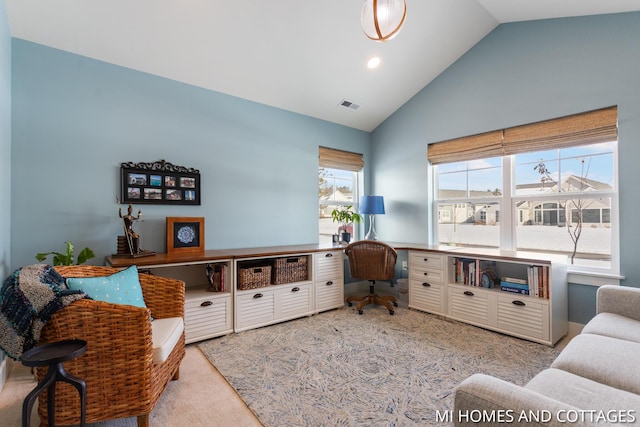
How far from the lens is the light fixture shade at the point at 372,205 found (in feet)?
12.4

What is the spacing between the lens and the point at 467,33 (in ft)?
10.1

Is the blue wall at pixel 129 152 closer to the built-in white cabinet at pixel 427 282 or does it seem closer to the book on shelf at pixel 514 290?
the built-in white cabinet at pixel 427 282

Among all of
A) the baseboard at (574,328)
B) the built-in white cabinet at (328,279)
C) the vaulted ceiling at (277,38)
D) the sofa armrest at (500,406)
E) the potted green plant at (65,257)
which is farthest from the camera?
the built-in white cabinet at (328,279)

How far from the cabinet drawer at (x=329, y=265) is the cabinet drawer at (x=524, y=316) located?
63.1 inches

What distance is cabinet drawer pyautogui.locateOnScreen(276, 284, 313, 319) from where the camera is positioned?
117 inches

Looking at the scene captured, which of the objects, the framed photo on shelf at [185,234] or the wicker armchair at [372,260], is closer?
the framed photo on shelf at [185,234]

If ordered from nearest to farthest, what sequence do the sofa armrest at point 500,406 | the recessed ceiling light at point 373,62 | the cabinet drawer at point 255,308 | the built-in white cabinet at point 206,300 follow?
the sofa armrest at point 500,406 → the built-in white cabinet at point 206,300 → the cabinet drawer at point 255,308 → the recessed ceiling light at point 373,62

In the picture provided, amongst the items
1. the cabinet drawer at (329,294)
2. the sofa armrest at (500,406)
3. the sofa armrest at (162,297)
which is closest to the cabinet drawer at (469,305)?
the cabinet drawer at (329,294)

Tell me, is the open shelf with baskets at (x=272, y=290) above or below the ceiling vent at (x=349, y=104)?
below

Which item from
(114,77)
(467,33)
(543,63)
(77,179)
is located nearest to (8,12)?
(114,77)

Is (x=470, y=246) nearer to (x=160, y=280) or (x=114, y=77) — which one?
(x=160, y=280)

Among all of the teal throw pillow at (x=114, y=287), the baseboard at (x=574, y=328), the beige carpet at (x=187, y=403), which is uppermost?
the teal throw pillow at (x=114, y=287)

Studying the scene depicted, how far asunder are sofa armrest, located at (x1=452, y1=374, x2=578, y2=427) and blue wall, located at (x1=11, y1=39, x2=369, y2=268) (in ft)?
8.73

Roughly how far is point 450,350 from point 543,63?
2.77 m
